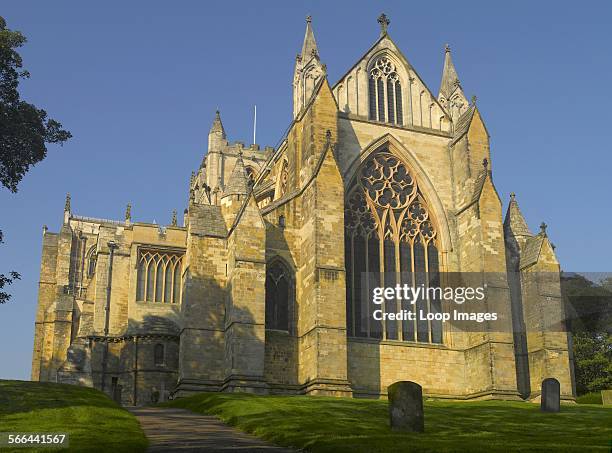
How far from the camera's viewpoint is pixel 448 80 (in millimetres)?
43906

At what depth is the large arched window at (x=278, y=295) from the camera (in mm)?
33594

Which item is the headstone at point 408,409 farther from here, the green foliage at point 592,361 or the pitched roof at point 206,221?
the green foliage at point 592,361

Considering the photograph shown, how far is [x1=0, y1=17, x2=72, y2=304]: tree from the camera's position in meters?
26.0

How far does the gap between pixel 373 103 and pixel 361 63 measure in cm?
233

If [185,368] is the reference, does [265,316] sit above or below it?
above

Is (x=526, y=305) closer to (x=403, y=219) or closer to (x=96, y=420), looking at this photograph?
(x=403, y=219)

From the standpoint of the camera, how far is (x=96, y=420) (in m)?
19.6

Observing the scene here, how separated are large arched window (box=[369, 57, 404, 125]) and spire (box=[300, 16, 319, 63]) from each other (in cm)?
366

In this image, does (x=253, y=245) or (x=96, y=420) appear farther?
(x=253, y=245)

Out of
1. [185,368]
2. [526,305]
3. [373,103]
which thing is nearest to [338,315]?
[185,368]

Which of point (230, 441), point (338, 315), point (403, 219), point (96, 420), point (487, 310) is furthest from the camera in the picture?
point (403, 219)

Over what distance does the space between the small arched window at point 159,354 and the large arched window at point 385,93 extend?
16658mm

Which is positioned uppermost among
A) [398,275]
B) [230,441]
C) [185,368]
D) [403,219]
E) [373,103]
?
[373,103]

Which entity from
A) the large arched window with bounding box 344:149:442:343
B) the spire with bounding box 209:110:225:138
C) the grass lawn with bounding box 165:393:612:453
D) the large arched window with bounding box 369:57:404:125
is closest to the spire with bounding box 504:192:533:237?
the large arched window with bounding box 344:149:442:343
